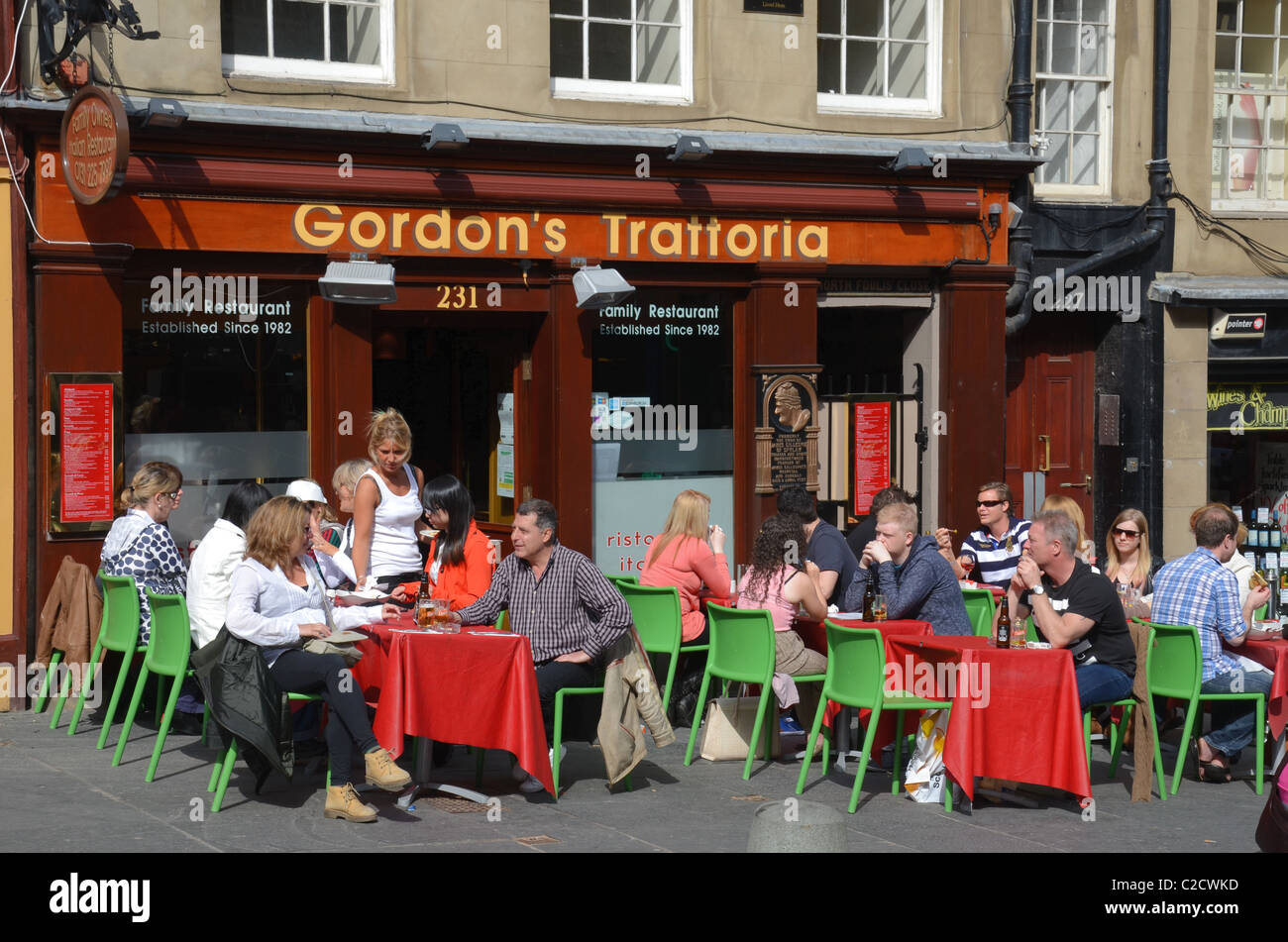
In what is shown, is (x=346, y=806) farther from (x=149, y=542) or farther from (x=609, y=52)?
(x=609, y=52)

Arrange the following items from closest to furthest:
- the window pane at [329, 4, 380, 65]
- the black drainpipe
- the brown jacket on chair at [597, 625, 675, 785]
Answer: the brown jacket on chair at [597, 625, 675, 785], the window pane at [329, 4, 380, 65], the black drainpipe

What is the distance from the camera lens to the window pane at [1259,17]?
52.8 ft

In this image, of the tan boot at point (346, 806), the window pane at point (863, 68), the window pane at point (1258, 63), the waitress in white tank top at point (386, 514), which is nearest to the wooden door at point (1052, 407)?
the window pane at point (863, 68)

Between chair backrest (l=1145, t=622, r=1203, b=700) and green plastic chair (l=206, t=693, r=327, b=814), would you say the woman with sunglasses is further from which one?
green plastic chair (l=206, t=693, r=327, b=814)

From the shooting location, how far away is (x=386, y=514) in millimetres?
10555

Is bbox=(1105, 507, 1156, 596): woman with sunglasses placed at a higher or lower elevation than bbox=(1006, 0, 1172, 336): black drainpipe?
lower

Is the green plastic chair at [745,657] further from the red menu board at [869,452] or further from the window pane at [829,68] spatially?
the window pane at [829,68]

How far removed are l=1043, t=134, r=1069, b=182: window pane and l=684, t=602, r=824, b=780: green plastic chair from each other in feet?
24.0

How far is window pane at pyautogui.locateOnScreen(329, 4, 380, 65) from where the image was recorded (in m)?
12.4

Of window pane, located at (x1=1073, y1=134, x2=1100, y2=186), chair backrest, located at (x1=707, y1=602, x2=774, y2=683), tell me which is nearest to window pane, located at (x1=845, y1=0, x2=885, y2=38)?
window pane, located at (x1=1073, y1=134, x2=1100, y2=186)

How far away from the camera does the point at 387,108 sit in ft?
40.5

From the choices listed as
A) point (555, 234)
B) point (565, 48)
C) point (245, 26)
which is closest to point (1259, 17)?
point (565, 48)

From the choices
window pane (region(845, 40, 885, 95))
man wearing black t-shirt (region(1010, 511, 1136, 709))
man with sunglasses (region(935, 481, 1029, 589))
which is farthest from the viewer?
window pane (region(845, 40, 885, 95))

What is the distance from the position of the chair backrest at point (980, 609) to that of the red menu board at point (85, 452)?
226 inches
